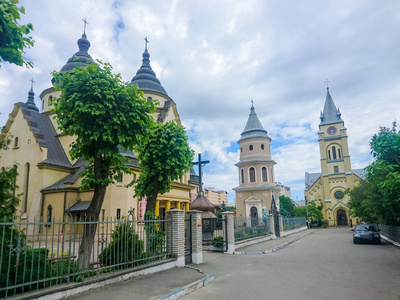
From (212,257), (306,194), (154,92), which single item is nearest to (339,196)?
(306,194)

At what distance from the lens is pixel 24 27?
19.4 feet

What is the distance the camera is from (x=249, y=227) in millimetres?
20781

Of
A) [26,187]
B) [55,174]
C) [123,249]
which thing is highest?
[55,174]

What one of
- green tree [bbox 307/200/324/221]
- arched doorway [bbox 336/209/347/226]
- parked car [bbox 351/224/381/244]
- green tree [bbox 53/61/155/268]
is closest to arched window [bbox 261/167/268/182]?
green tree [bbox 307/200/324/221]

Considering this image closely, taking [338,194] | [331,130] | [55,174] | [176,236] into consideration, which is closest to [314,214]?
[338,194]

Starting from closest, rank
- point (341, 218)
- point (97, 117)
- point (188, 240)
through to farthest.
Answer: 1. point (97, 117)
2. point (188, 240)
3. point (341, 218)

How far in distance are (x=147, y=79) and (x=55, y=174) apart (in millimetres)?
14385

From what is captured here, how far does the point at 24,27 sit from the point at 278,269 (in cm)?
1083

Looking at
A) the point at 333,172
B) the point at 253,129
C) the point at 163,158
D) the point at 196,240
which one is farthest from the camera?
the point at 333,172

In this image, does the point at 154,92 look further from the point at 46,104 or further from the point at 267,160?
the point at 267,160

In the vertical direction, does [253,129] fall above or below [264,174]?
above

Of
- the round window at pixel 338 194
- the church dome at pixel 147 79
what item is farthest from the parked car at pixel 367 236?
the round window at pixel 338 194

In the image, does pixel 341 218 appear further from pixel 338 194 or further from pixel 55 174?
pixel 55 174

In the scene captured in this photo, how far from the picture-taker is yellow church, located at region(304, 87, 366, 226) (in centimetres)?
5644
